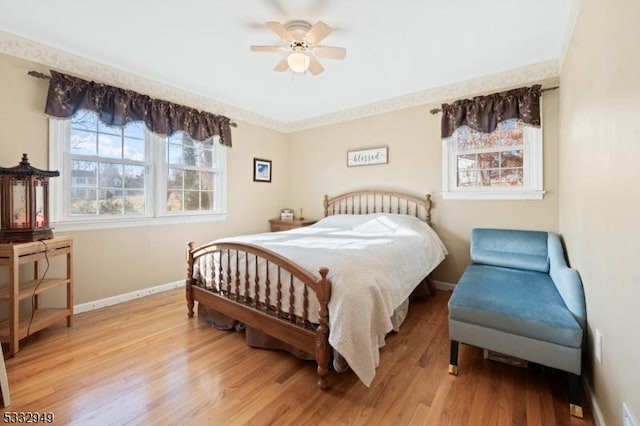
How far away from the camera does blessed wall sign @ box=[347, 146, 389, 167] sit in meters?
3.98

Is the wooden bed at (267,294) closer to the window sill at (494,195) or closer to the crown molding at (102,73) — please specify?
the crown molding at (102,73)

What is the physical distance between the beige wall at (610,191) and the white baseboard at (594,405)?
46mm

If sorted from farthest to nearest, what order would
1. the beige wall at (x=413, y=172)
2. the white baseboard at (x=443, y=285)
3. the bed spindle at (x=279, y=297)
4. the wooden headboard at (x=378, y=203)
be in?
the wooden headboard at (x=378, y=203)
the white baseboard at (x=443, y=285)
the beige wall at (x=413, y=172)
the bed spindle at (x=279, y=297)

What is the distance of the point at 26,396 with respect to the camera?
1.63 meters

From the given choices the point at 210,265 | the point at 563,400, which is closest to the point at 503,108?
the point at 563,400

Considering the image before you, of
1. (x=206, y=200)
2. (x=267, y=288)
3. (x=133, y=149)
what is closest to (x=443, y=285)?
(x=267, y=288)

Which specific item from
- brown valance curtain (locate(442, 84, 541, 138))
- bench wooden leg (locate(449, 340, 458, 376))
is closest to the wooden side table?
bench wooden leg (locate(449, 340, 458, 376))

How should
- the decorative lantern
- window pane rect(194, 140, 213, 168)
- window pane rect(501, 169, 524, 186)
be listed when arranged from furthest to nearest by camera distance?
window pane rect(194, 140, 213, 168) → window pane rect(501, 169, 524, 186) → the decorative lantern

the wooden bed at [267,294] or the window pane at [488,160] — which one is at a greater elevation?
the window pane at [488,160]

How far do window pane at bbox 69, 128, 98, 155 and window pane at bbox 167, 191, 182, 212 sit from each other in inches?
34.8

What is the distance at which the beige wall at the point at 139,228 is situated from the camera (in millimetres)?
2445

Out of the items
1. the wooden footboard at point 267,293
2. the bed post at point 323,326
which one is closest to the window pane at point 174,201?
the wooden footboard at point 267,293

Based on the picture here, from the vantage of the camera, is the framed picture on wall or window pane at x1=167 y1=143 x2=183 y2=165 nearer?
window pane at x1=167 y1=143 x2=183 y2=165

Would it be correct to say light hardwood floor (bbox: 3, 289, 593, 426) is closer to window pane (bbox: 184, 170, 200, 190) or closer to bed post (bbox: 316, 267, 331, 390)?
bed post (bbox: 316, 267, 331, 390)
